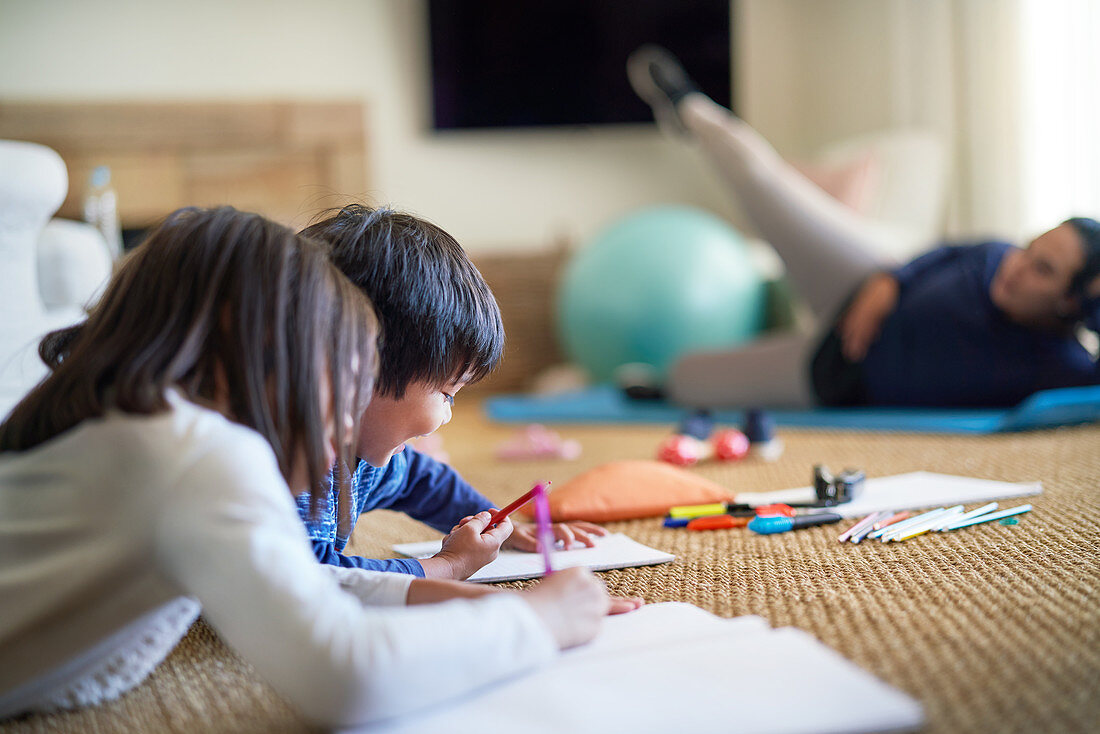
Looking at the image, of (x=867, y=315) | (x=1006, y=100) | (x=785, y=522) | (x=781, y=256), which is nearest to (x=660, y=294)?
(x=781, y=256)

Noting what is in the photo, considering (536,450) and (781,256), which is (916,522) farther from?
(781,256)

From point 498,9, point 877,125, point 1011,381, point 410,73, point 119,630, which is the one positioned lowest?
point 1011,381

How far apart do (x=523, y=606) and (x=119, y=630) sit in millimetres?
221

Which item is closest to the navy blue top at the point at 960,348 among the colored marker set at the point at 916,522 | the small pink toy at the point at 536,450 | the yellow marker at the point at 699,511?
the small pink toy at the point at 536,450

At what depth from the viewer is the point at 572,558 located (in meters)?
0.86

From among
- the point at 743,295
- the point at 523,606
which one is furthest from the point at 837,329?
the point at 523,606

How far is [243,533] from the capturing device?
0.48 m

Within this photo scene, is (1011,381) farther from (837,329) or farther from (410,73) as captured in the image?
(410,73)

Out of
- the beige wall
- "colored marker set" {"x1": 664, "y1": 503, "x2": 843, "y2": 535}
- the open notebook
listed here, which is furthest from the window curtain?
the open notebook

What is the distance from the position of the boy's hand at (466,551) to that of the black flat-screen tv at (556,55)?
2629 millimetres

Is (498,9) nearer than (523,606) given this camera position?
No

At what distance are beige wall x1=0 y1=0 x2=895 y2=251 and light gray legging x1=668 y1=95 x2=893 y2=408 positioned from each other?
120cm

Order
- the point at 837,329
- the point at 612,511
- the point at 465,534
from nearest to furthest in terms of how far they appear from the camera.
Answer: the point at 465,534, the point at 612,511, the point at 837,329

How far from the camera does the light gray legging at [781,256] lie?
6.88 feet
